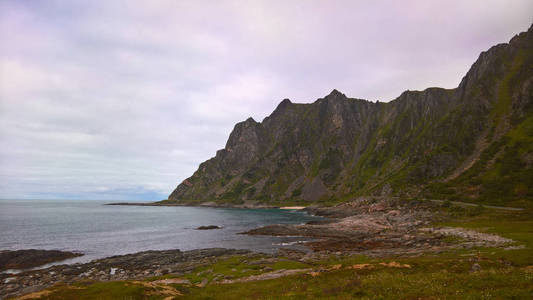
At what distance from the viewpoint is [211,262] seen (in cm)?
5859

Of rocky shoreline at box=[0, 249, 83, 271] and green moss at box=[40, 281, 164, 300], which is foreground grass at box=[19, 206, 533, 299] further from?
rocky shoreline at box=[0, 249, 83, 271]

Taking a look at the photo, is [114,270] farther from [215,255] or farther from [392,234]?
[392,234]

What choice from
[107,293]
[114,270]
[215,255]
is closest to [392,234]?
[215,255]

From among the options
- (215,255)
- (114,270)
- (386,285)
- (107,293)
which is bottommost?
(215,255)

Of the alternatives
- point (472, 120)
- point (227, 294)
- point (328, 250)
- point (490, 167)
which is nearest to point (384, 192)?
point (490, 167)

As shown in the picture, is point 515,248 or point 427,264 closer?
point 427,264

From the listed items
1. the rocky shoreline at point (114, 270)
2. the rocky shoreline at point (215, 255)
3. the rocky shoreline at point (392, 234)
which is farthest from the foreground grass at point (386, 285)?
the rocky shoreline at point (114, 270)

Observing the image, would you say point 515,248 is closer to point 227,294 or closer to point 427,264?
point 427,264

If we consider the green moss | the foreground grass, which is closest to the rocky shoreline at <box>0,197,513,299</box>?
the foreground grass

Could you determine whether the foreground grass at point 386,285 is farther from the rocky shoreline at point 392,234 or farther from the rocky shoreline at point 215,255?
the rocky shoreline at point 392,234

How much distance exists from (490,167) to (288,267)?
142734mm

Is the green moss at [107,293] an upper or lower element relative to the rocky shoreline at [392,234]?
upper

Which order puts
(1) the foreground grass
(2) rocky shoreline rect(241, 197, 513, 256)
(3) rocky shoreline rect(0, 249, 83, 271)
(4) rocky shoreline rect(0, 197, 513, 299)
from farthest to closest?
(3) rocky shoreline rect(0, 249, 83, 271) → (2) rocky shoreline rect(241, 197, 513, 256) → (4) rocky shoreline rect(0, 197, 513, 299) → (1) the foreground grass

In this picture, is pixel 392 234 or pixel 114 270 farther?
pixel 392 234
